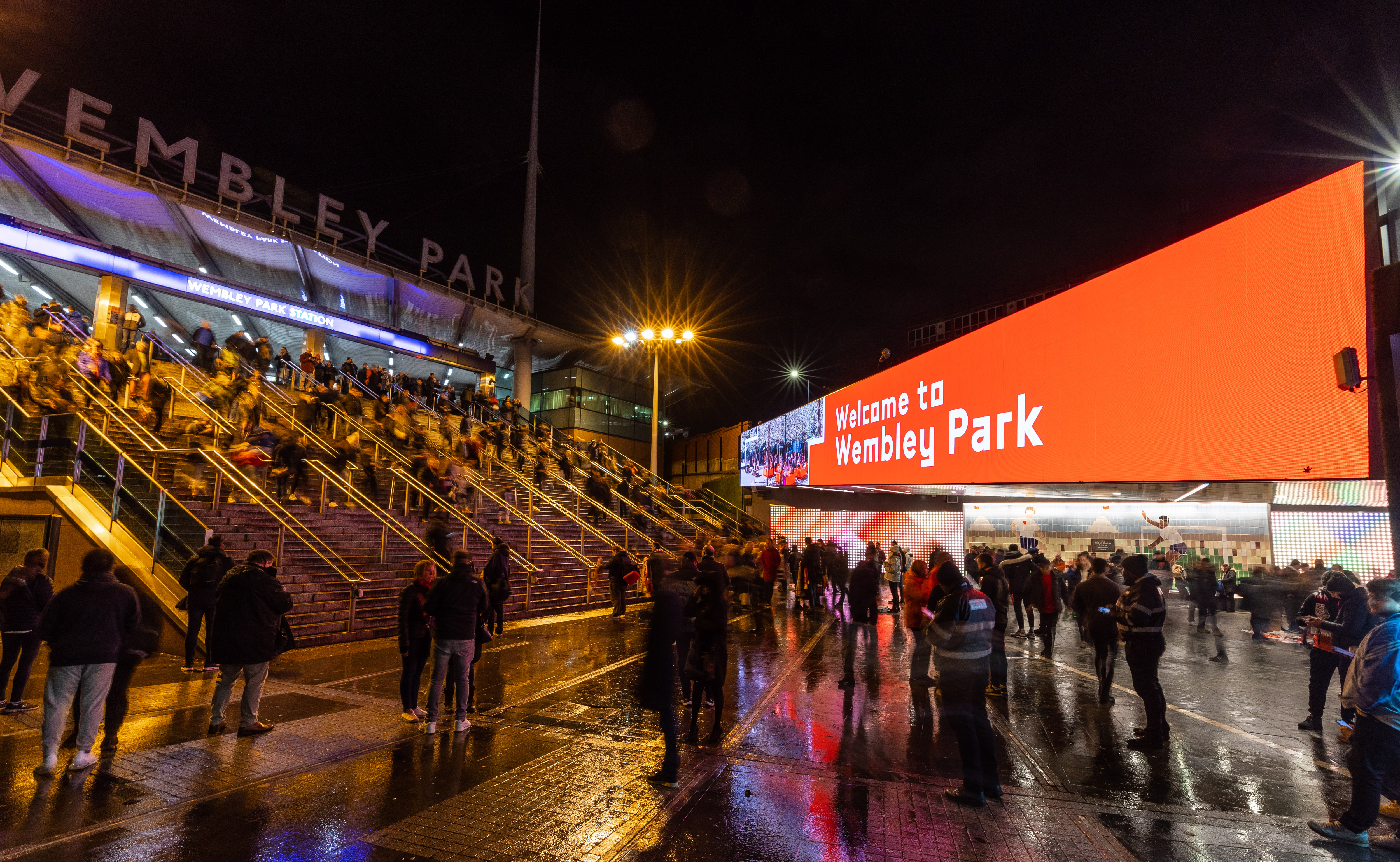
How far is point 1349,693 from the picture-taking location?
4.32 meters

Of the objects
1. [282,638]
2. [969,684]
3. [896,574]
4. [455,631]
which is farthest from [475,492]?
[969,684]

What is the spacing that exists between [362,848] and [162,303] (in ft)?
87.8

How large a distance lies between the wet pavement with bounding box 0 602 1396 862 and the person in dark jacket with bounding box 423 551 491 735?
249mm

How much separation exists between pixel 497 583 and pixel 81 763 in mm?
4460

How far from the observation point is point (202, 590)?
7.64 metres

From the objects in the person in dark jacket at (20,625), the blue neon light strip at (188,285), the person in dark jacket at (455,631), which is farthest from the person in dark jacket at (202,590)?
the blue neon light strip at (188,285)

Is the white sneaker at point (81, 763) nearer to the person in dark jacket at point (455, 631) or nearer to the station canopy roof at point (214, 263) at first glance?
the person in dark jacket at point (455, 631)

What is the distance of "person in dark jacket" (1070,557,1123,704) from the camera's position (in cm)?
727

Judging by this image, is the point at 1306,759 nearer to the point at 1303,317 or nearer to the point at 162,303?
the point at 1303,317

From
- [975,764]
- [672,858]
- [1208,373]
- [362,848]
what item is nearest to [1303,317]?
[1208,373]

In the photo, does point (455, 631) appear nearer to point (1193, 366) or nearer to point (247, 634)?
point (247, 634)

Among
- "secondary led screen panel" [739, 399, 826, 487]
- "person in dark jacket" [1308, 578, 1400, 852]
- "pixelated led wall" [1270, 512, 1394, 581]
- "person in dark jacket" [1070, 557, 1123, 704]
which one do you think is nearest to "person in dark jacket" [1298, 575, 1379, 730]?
"person in dark jacket" [1070, 557, 1123, 704]

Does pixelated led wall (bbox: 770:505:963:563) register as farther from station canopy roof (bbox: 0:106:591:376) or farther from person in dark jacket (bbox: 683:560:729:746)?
station canopy roof (bbox: 0:106:591:376)

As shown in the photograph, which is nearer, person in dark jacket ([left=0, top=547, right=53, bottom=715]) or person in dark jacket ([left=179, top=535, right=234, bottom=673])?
person in dark jacket ([left=0, top=547, right=53, bottom=715])
